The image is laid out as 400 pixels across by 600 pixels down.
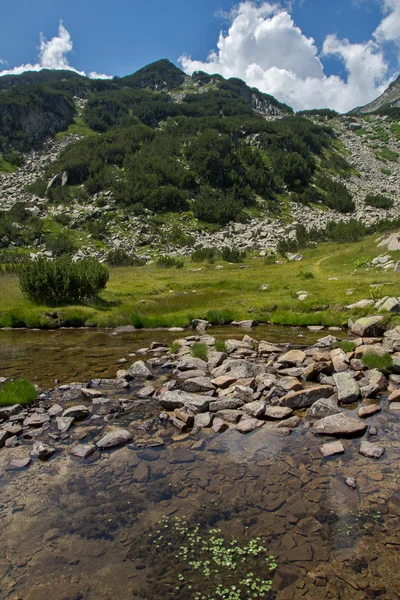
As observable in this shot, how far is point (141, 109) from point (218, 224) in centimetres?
7738

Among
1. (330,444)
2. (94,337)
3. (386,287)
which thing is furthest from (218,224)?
(330,444)

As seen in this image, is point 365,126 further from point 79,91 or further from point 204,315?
point 204,315

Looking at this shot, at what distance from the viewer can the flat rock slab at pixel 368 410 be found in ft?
29.3

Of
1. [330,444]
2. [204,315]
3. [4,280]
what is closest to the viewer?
[330,444]

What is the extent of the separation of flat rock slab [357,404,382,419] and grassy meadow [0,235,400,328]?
10.8m

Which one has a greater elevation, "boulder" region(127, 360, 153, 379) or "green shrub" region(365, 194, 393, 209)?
"green shrub" region(365, 194, 393, 209)

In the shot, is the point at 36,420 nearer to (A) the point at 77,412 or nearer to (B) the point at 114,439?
(A) the point at 77,412

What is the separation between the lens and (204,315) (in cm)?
2270

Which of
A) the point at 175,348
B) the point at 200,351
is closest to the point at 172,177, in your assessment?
the point at 175,348

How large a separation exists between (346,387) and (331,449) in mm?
3200

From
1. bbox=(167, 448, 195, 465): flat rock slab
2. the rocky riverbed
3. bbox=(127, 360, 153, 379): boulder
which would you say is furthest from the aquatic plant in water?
bbox=(127, 360, 153, 379): boulder

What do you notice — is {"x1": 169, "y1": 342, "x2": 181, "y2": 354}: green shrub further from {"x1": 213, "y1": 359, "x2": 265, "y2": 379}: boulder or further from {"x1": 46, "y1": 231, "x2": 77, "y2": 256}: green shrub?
{"x1": 46, "y1": 231, "x2": 77, "y2": 256}: green shrub

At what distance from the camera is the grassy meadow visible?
22203 millimetres

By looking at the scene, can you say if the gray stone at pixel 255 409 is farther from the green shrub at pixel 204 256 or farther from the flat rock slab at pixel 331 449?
the green shrub at pixel 204 256
